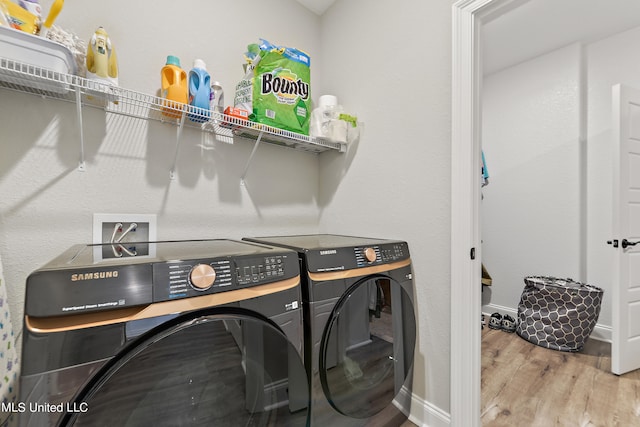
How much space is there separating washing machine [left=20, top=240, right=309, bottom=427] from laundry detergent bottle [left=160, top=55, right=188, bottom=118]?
0.72 meters

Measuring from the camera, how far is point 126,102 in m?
1.20

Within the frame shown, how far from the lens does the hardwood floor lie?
143cm

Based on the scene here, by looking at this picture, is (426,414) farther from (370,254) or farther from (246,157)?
(246,157)

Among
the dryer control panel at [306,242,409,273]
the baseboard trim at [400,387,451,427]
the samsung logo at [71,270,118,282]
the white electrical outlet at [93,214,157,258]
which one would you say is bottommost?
the baseboard trim at [400,387,451,427]

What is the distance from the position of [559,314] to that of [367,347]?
80.4 inches

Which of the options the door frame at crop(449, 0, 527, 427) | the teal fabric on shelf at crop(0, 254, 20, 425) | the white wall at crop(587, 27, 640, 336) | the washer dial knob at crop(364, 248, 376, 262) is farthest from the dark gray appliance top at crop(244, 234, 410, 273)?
the white wall at crop(587, 27, 640, 336)

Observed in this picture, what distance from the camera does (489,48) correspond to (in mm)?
2635

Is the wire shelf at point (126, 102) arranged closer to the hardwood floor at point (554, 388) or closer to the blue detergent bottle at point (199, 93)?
the blue detergent bottle at point (199, 93)

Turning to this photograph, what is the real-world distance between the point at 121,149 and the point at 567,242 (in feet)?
11.2

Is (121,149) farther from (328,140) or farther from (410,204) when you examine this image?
(410,204)

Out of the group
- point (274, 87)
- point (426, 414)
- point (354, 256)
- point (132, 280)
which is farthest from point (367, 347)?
point (274, 87)

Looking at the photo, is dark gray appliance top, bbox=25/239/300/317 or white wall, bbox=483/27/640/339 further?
white wall, bbox=483/27/640/339

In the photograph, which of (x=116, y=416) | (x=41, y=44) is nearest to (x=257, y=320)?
(x=116, y=416)

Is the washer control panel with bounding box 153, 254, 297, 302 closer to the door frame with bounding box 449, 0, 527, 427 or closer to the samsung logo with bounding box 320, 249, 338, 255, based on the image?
the samsung logo with bounding box 320, 249, 338, 255
